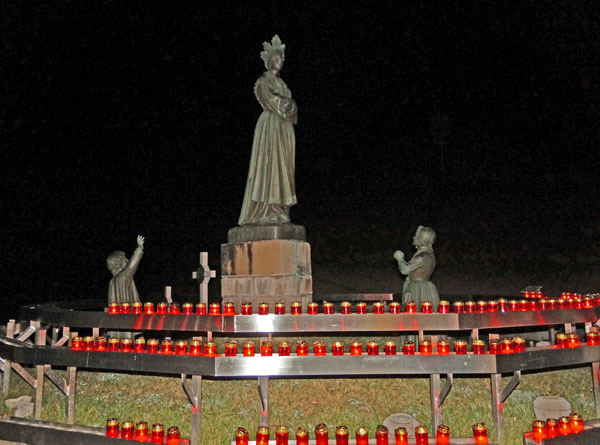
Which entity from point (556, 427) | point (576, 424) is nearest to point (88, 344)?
point (556, 427)

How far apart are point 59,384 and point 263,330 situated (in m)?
3.29

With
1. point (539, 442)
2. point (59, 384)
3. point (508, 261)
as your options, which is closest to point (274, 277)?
point (59, 384)

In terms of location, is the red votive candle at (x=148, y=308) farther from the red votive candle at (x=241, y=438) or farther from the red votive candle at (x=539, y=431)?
the red votive candle at (x=539, y=431)

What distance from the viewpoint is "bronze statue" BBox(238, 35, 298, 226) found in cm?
969

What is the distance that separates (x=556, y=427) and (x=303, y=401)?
352 centimetres

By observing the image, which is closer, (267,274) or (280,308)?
(280,308)

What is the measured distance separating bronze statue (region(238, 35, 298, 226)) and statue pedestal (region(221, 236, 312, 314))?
2.21 feet

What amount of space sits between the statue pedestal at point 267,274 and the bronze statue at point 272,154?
0.68 meters

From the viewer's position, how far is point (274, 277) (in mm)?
9062

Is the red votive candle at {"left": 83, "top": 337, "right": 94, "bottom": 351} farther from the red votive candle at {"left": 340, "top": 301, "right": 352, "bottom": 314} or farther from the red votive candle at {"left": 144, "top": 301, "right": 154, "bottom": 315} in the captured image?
the red votive candle at {"left": 340, "top": 301, "right": 352, "bottom": 314}

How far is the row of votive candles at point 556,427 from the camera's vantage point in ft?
18.7

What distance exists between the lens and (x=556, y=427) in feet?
19.1

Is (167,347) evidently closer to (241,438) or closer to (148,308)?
(148,308)

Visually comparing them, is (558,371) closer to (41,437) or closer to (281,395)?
(281,395)
